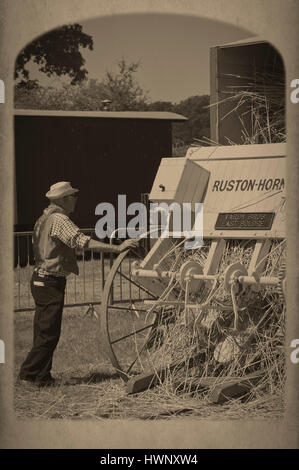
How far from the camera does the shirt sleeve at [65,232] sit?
5.91 metres

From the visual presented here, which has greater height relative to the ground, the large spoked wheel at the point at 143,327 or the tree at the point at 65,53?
the tree at the point at 65,53

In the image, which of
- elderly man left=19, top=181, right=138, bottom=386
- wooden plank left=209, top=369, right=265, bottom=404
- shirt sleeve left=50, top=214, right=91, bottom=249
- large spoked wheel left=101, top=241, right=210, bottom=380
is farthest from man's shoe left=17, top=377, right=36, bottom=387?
wooden plank left=209, top=369, right=265, bottom=404

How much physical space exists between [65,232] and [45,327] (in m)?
0.75

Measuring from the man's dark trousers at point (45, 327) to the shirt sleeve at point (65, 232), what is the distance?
349mm

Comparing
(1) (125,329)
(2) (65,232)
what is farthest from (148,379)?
(1) (125,329)

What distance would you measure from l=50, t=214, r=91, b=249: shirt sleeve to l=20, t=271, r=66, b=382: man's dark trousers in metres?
0.35

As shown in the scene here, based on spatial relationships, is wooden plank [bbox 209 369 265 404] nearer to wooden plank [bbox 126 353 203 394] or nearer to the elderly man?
wooden plank [bbox 126 353 203 394]

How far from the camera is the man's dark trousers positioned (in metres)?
6.11

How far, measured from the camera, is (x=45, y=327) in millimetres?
6109

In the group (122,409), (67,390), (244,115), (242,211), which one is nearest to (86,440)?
(122,409)

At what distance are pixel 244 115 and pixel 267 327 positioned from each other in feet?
6.54

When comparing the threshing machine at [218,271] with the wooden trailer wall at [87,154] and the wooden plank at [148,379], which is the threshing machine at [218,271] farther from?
the wooden trailer wall at [87,154]

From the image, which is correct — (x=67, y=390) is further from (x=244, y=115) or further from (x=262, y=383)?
(x=244, y=115)

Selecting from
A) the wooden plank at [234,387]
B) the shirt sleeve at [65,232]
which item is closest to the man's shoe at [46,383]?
the shirt sleeve at [65,232]
